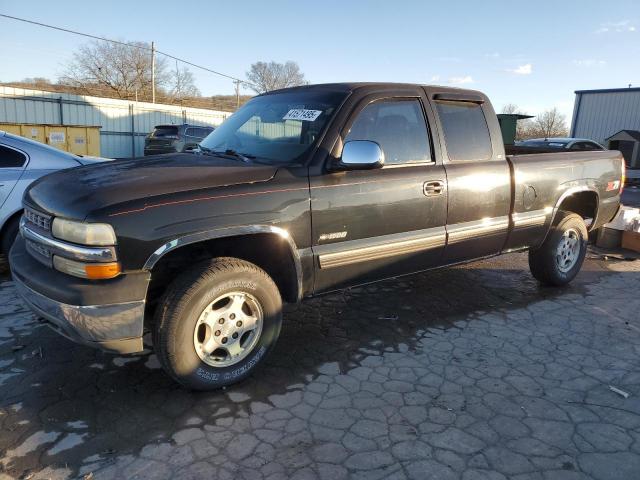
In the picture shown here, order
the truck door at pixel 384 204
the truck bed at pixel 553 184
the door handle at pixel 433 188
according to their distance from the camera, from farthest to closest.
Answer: the truck bed at pixel 553 184, the door handle at pixel 433 188, the truck door at pixel 384 204

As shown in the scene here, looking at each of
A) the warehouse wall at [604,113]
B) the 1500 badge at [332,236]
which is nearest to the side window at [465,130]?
the 1500 badge at [332,236]

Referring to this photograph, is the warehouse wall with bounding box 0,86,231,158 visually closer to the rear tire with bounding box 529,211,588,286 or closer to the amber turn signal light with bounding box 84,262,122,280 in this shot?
the rear tire with bounding box 529,211,588,286

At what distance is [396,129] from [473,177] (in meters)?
0.83

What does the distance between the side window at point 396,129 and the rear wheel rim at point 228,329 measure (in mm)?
1403

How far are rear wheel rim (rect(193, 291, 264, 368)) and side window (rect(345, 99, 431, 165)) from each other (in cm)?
140

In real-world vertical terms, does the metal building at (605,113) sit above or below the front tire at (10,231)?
above

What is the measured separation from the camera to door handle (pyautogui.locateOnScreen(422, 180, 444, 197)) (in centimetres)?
386

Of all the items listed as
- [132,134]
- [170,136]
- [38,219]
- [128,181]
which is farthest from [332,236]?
[132,134]

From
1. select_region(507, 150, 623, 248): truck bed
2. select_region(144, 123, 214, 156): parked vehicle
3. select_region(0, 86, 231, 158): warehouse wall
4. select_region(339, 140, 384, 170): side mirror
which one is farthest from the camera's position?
select_region(0, 86, 231, 158): warehouse wall

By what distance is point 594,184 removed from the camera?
5.22m

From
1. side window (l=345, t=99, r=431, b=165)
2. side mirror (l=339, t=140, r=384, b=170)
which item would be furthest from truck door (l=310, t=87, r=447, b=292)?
side mirror (l=339, t=140, r=384, b=170)

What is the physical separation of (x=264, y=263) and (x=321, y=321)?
1.12 metres

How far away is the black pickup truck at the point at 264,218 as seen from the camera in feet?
8.91

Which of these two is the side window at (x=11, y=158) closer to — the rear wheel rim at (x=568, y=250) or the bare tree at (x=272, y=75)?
the rear wheel rim at (x=568, y=250)
